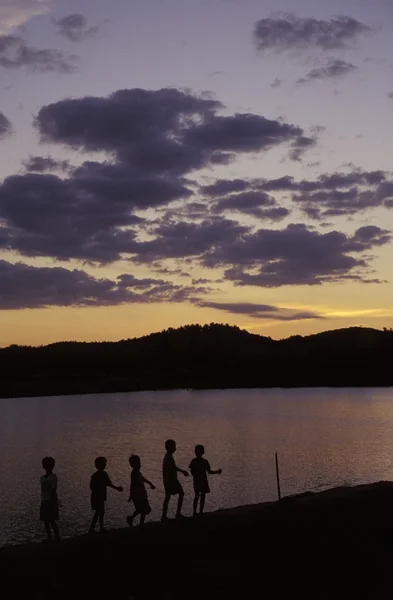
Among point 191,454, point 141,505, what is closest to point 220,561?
point 141,505

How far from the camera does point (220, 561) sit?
12984 millimetres

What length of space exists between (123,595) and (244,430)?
8014cm

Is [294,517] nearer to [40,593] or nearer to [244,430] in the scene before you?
[40,593]

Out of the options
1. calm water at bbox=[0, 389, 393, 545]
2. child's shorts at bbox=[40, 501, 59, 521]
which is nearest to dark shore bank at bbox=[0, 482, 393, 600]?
child's shorts at bbox=[40, 501, 59, 521]

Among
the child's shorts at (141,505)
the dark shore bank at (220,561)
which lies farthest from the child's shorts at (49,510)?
the child's shorts at (141,505)

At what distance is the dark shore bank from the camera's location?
36.8ft

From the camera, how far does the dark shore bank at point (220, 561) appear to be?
1122 centimetres

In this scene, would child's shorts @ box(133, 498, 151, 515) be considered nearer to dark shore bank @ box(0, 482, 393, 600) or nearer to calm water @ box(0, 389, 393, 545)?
dark shore bank @ box(0, 482, 393, 600)

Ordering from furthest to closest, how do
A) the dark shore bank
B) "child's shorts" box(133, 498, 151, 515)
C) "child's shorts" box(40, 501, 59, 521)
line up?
"child's shorts" box(133, 498, 151, 515) → "child's shorts" box(40, 501, 59, 521) → the dark shore bank

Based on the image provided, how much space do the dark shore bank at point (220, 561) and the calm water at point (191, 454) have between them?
50.2 feet

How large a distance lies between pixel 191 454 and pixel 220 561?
5112 centimetres

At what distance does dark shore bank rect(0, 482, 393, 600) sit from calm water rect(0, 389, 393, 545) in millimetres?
15305

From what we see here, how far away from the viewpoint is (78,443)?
79.0m

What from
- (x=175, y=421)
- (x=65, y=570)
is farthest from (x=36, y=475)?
(x=175, y=421)
